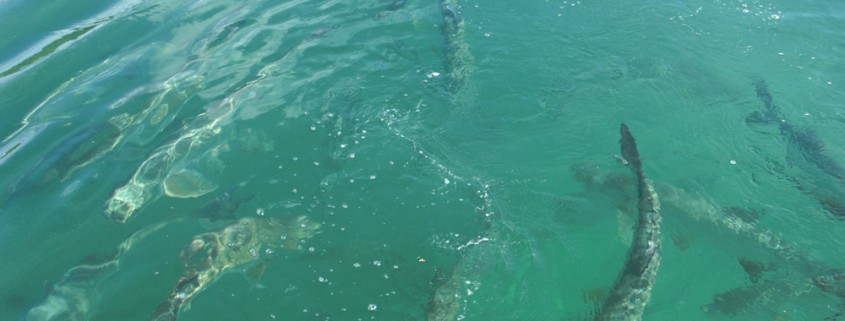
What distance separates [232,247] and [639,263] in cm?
496

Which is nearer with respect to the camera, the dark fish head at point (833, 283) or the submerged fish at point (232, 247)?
the dark fish head at point (833, 283)

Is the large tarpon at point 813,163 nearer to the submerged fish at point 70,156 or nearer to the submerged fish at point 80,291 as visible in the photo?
the submerged fish at point 80,291

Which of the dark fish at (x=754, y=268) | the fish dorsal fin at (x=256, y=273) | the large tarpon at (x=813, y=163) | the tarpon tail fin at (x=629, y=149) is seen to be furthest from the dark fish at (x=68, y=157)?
the large tarpon at (x=813, y=163)

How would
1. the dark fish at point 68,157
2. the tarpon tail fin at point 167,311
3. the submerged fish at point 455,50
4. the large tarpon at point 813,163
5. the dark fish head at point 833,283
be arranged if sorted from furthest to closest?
the submerged fish at point 455,50 < the dark fish at point 68,157 < the large tarpon at point 813,163 < the dark fish head at point 833,283 < the tarpon tail fin at point 167,311

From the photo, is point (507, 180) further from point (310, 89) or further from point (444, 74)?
point (310, 89)

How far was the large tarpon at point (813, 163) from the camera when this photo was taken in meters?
6.85

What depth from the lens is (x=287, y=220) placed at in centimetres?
658

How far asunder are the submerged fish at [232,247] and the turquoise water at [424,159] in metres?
0.04

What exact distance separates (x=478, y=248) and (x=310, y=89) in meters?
4.21

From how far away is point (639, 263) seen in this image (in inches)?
231

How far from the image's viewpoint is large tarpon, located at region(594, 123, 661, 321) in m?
5.40

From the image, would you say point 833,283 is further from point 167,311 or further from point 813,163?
point 167,311

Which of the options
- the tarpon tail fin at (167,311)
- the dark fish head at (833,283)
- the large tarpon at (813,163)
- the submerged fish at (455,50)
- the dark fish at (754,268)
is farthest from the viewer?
the submerged fish at (455,50)

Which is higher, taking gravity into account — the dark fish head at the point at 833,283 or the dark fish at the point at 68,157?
the dark fish at the point at 68,157
